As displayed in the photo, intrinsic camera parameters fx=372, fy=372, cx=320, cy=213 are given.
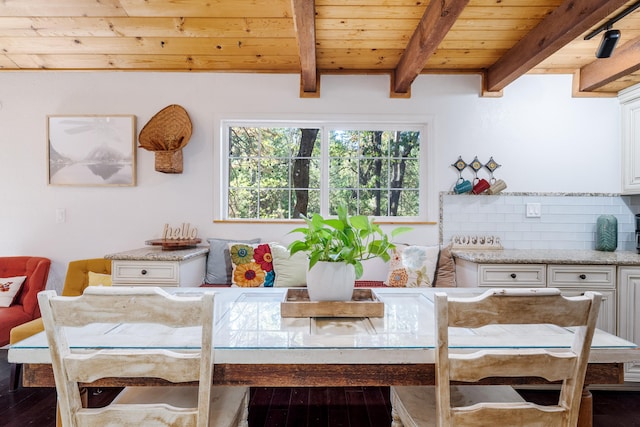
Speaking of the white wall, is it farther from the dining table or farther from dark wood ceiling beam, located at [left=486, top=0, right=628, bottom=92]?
the dining table

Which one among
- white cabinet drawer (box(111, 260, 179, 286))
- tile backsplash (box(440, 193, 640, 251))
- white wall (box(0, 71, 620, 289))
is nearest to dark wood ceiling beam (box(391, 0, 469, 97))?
white wall (box(0, 71, 620, 289))

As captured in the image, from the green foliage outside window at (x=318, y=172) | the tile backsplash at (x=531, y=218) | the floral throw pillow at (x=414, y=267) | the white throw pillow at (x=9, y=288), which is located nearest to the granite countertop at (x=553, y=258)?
the floral throw pillow at (x=414, y=267)

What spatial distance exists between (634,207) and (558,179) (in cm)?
65

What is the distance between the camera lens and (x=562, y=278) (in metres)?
2.46

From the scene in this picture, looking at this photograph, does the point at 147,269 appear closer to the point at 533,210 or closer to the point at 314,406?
the point at 314,406

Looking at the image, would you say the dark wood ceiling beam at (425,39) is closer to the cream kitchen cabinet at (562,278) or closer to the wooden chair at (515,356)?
the cream kitchen cabinet at (562,278)

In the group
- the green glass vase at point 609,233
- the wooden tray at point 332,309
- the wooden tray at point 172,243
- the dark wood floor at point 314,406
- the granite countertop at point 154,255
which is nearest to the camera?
the wooden tray at point 332,309

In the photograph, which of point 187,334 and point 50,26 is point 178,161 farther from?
point 187,334

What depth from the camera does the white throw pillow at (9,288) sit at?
8.84 feet

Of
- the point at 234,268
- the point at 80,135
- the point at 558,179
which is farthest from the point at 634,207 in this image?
the point at 80,135

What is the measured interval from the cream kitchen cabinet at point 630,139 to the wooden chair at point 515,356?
2.57 m

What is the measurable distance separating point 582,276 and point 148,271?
289cm

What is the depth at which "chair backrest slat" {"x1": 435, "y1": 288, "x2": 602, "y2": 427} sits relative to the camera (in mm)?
920

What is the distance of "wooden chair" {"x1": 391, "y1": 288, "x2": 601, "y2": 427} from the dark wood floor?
120 cm
